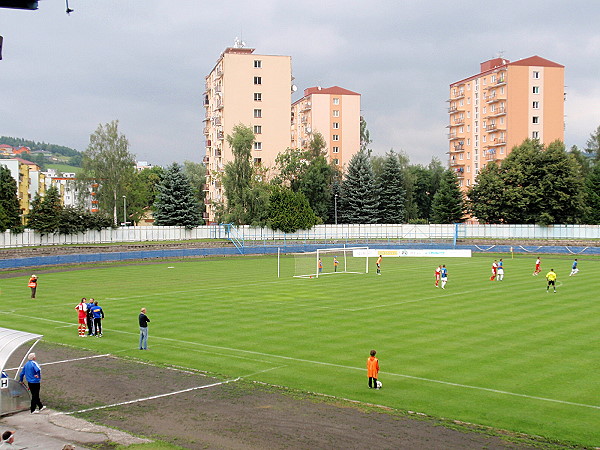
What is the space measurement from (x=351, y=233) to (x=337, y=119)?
4075cm

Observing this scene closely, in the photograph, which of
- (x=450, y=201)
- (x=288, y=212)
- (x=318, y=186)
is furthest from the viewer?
(x=318, y=186)

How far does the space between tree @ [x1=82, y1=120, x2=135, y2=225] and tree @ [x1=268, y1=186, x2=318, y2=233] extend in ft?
85.1

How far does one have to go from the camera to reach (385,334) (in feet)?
93.0

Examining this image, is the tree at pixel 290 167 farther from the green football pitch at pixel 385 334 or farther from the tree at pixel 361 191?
the green football pitch at pixel 385 334

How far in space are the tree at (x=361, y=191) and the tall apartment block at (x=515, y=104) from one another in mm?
28311

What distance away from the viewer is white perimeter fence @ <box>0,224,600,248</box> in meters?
88.8

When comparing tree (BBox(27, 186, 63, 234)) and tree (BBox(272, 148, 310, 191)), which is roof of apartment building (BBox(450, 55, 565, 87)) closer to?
tree (BBox(272, 148, 310, 191))

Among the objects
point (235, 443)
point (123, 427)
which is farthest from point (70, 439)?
point (235, 443)

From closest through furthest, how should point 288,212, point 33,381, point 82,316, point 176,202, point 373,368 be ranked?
point 33,381 < point 373,368 < point 82,316 < point 176,202 < point 288,212

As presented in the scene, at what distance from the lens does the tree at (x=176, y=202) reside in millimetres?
96250

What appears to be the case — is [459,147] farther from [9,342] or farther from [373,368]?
[9,342]

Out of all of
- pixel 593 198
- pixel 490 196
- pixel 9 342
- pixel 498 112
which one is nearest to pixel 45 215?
pixel 9 342

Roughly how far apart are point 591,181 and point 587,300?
74948mm

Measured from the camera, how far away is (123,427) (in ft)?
52.6
